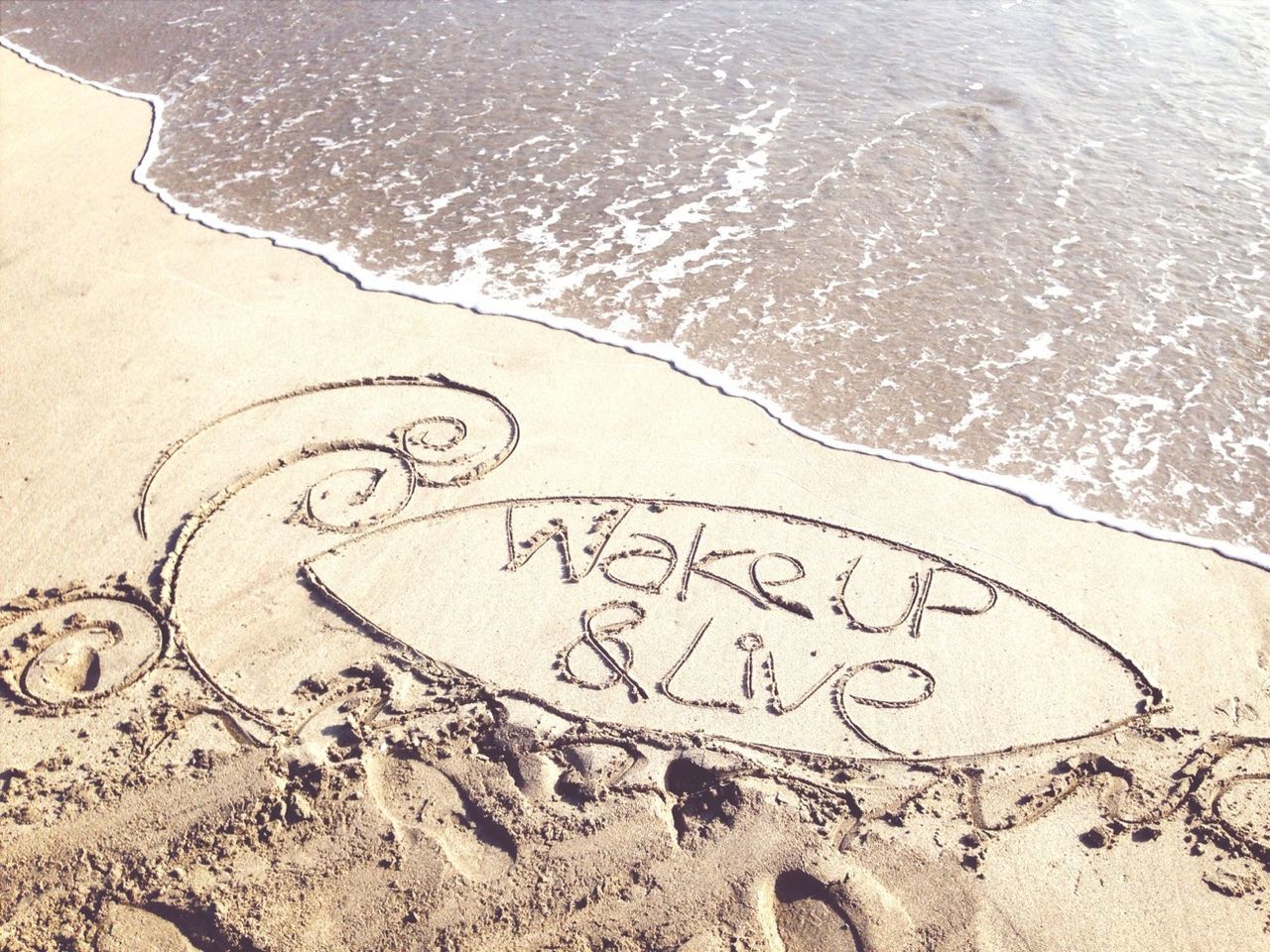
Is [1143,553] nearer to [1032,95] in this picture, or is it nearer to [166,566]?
[166,566]

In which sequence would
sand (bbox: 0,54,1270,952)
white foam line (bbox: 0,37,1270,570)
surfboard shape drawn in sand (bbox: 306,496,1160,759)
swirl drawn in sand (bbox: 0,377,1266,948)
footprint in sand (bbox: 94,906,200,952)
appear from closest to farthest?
1. footprint in sand (bbox: 94,906,200,952)
2. sand (bbox: 0,54,1270,952)
3. swirl drawn in sand (bbox: 0,377,1266,948)
4. surfboard shape drawn in sand (bbox: 306,496,1160,759)
5. white foam line (bbox: 0,37,1270,570)

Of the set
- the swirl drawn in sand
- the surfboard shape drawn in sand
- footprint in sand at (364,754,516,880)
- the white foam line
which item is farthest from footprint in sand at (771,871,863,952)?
the white foam line

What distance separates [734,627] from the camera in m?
5.11

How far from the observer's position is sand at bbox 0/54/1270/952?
3.99 meters

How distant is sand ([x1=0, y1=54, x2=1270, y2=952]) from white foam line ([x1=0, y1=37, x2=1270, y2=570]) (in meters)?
0.13

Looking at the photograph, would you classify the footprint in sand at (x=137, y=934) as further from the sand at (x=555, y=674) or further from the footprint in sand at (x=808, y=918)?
the footprint in sand at (x=808, y=918)

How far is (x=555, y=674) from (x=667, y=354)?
2.86m

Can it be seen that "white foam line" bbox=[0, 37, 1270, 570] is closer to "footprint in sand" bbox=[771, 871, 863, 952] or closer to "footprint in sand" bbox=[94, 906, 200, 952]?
"footprint in sand" bbox=[771, 871, 863, 952]

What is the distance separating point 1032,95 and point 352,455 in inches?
325

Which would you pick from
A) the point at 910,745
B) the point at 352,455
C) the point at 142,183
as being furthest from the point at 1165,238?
the point at 142,183

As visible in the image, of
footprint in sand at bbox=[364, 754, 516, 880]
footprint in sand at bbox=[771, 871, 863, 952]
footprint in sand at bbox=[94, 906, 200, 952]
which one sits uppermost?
footprint in sand at bbox=[771, 871, 863, 952]

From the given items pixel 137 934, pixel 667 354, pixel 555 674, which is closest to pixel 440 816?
pixel 555 674

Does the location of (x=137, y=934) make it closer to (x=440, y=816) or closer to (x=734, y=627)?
(x=440, y=816)

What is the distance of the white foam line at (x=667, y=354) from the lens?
573 cm
